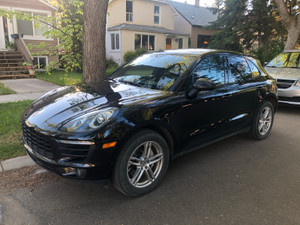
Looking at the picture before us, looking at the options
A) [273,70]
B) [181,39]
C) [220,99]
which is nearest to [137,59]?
[220,99]

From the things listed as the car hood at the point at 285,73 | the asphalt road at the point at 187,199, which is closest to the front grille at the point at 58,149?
the asphalt road at the point at 187,199

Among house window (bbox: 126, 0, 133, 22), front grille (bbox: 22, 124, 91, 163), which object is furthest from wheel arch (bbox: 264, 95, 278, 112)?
house window (bbox: 126, 0, 133, 22)

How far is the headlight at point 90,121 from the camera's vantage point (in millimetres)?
2639

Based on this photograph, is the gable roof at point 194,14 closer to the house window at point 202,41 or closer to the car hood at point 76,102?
the house window at point 202,41

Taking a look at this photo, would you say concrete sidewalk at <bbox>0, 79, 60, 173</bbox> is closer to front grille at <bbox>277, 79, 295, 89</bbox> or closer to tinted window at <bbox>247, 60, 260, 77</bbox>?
tinted window at <bbox>247, 60, 260, 77</bbox>

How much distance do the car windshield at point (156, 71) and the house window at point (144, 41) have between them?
19.5m

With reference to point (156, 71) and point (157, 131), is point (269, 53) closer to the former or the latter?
point (156, 71)

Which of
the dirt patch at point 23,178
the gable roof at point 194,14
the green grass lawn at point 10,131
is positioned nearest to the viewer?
the dirt patch at point 23,178

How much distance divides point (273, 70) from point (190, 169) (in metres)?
5.74

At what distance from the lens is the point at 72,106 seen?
308 centimetres

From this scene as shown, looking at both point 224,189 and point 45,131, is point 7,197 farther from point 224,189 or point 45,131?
point 224,189

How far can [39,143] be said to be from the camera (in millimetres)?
2852

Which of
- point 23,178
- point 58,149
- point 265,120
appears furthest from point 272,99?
point 23,178

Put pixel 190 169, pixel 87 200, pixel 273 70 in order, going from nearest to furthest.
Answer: pixel 87 200, pixel 190 169, pixel 273 70
